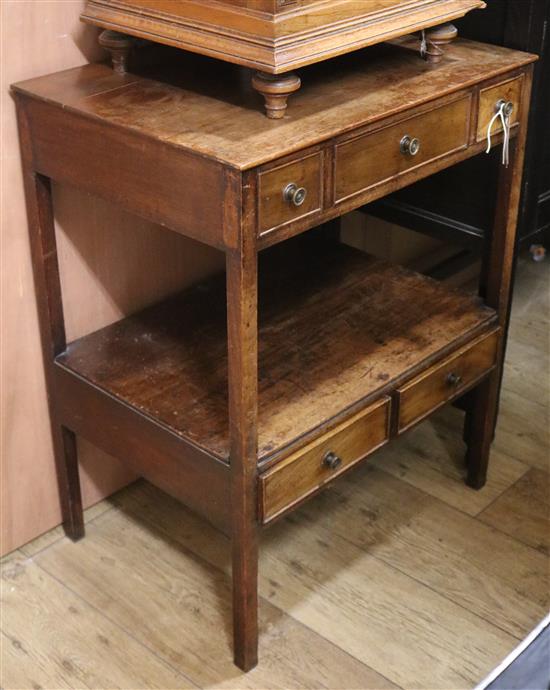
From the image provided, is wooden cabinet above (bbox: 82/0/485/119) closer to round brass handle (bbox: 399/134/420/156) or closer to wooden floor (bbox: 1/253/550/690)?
round brass handle (bbox: 399/134/420/156)

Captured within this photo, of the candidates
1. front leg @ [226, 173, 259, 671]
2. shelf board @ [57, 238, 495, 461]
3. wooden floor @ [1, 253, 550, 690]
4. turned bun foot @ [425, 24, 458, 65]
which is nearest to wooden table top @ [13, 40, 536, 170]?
turned bun foot @ [425, 24, 458, 65]

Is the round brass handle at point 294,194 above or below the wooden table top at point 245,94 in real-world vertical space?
below

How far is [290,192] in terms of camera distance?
1.42 m

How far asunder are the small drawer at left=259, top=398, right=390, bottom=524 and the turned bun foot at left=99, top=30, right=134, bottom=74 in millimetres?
647

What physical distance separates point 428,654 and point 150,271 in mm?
829

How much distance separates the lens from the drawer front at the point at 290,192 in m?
1.40

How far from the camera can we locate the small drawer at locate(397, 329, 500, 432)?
1.83 metres

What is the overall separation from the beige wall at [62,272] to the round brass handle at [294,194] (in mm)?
513

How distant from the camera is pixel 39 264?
70.0 inches

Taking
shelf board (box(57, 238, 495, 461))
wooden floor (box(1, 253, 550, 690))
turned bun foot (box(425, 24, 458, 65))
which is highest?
turned bun foot (box(425, 24, 458, 65))

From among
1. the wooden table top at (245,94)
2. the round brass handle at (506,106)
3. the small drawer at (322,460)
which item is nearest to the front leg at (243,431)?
the small drawer at (322,460)

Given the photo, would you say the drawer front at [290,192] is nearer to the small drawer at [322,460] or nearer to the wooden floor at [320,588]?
the small drawer at [322,460]

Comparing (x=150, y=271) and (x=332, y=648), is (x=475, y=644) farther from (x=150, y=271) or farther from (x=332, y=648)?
(x=150, y=271)

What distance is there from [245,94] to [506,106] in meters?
0.47
